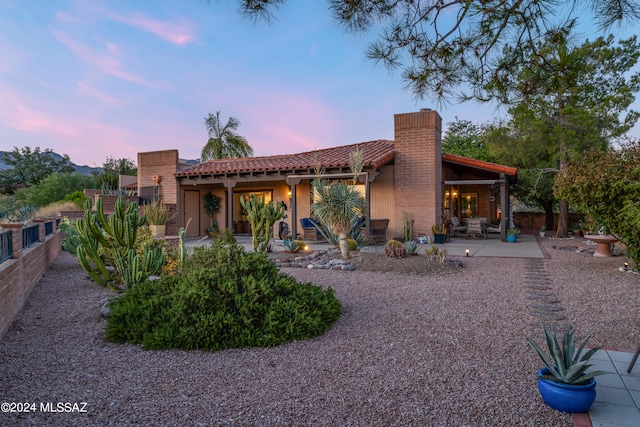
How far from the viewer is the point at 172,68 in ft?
36.5

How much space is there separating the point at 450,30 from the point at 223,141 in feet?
80.8

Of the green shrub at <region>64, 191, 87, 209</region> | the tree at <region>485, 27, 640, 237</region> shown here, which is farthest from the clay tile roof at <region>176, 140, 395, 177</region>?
the green shrub at <region>64, 191, 87, 209</region>

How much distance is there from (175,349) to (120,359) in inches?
18.7

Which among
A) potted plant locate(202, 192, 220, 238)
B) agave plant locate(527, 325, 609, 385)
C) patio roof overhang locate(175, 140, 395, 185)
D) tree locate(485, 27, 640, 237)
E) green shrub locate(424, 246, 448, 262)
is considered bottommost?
agave plant locate(527, 325, 609, 385)

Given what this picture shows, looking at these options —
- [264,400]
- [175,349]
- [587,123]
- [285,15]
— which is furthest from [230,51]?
[587,123]

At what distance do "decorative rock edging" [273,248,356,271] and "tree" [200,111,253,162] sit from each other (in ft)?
59.7

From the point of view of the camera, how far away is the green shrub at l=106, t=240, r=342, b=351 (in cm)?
397

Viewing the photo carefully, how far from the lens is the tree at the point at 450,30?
13.1ft

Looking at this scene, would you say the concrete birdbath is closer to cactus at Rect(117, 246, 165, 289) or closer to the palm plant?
the palm plant

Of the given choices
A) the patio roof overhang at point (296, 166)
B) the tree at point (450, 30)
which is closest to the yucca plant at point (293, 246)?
the patio roof overhang at point (296, 166)

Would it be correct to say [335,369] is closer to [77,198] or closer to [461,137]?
[77,198]

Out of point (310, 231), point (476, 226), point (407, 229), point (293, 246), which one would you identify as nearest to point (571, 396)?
point (293, 246)

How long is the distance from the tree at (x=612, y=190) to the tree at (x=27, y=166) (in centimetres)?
3696

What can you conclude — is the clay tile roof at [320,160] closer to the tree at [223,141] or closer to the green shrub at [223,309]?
the green shrub at [223,309]
